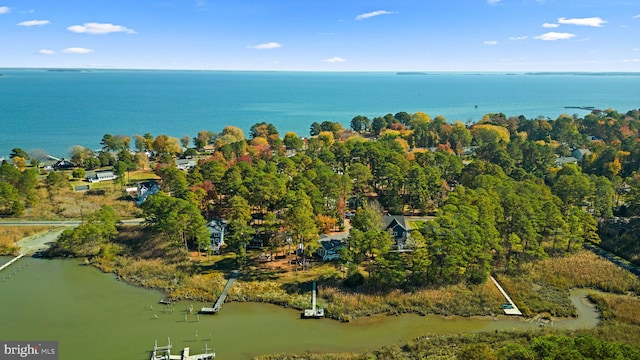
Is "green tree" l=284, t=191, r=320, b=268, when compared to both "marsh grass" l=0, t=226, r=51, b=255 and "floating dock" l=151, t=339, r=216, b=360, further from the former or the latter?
"marsh grass" l=0, t=226, r=51, b=255

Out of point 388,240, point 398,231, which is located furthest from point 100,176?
point 388,240

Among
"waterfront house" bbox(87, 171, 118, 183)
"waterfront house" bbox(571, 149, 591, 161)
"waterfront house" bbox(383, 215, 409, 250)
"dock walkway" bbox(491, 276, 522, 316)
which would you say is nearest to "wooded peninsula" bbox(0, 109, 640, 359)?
"waterfront house" bbox(383, 215, 409, 250)

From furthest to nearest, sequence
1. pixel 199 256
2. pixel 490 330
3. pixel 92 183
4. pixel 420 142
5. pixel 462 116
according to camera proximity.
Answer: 1. pixel 462 116
2. pixel 420 142
3. pixel 92 183
4. pixel 199 256
5. pixel 490 330

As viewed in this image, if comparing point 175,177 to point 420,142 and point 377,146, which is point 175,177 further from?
point 420,142

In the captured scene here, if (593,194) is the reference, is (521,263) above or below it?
below

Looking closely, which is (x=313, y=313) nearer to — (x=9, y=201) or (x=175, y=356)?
(x=175, y=356)

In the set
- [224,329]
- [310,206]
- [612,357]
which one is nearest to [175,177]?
[310,206]

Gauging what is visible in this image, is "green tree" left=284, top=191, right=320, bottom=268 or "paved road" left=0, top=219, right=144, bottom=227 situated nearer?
"green tree" left=284, top=191, right=320, bottom=268
